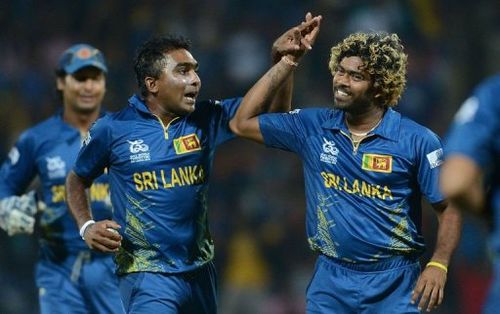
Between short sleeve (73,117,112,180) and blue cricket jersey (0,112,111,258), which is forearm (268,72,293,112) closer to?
short sleeve (73,117,112,180)

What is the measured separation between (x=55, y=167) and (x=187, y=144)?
1.52m

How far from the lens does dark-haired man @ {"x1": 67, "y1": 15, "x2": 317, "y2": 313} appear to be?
5340mm

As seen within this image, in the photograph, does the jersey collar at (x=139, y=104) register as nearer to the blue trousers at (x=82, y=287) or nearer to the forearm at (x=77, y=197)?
the forearm at (x=77, y=197)

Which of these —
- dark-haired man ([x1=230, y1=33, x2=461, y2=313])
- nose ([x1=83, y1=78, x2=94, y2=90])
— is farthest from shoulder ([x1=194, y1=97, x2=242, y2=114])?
nose ([x1=83, y1=78, x2=94, y2=90])

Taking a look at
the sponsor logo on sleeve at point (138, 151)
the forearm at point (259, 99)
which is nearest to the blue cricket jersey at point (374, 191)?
the forearm at point (259, 99)

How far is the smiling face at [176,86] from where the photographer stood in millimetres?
5414

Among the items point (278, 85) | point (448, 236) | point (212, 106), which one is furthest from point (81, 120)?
point (448, 236)

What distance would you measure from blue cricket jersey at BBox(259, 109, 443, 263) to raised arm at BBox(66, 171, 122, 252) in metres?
1.00

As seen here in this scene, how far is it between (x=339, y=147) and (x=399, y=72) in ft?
1.69

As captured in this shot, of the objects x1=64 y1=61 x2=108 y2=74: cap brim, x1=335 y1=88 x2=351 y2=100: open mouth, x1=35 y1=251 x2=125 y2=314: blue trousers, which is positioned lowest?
x1=35 y1=251 x2=125 y2=314: blue trousers

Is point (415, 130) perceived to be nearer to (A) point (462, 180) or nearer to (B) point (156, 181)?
(B) point (156, 181)

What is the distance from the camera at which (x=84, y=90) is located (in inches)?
269

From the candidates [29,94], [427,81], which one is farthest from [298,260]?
[29,94]

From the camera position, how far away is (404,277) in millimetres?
A: 5047
